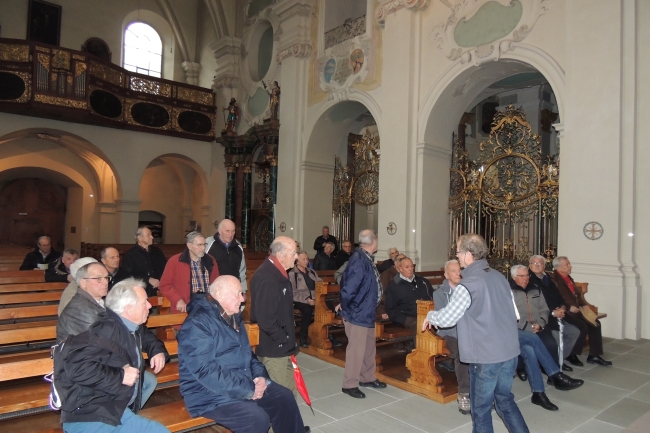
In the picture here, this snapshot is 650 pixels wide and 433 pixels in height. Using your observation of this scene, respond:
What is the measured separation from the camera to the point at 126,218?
1494 cm

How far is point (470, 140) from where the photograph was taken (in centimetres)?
1529

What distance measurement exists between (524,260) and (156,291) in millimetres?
6961

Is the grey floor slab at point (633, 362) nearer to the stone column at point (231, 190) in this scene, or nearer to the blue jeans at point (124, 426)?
the blue jeans at point (124, 426)

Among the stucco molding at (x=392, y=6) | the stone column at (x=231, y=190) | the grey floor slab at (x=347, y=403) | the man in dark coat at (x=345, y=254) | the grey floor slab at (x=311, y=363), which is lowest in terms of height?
the grey floor slab at (x=311, y=363)

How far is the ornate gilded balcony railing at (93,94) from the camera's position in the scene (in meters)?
11.9

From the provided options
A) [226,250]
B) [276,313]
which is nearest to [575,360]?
[276,313]

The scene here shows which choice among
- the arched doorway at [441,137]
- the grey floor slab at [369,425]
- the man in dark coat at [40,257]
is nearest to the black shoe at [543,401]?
the grey floor slab at [369,425]

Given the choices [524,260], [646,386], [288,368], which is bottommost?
[646,386]

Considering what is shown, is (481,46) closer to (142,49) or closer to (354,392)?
(354,392)

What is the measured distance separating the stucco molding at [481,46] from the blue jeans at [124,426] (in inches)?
330

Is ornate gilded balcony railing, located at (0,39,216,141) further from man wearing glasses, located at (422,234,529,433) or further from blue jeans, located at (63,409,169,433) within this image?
man wearing glasses, located at (422,234,529,433)

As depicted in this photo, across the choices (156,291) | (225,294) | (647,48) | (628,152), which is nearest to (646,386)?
(628,152)

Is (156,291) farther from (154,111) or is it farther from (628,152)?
(154,111)

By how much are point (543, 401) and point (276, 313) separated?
2.59m
